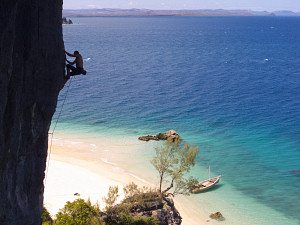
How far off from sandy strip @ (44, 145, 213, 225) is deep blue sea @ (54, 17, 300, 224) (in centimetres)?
908

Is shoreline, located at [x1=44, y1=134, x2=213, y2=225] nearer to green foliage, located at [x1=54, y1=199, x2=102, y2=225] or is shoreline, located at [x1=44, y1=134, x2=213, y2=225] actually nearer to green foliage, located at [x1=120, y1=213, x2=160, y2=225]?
green foliage, located at [x1=120, y1=213, x2=160, y2=225]

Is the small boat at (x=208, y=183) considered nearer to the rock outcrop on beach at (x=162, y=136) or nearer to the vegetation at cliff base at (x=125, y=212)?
the vegetation at cliff base at (x=125, y=212)

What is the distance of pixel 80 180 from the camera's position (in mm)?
40094

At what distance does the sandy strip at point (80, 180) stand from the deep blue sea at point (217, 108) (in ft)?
29.8

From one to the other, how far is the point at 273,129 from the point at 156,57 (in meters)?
70.8

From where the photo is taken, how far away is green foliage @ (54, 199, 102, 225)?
22.9m

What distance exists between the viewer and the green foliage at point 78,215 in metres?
22.9

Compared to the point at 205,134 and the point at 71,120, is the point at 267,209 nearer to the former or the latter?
the point at 205,134

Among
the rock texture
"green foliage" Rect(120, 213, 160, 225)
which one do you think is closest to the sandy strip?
"green foliage" Rect(120, 213, 160, 225)

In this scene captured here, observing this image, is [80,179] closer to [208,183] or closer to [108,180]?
[108,180]

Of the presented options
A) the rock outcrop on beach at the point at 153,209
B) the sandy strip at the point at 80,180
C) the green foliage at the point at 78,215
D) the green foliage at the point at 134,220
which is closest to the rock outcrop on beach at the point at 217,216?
the sandy strip at the point at 80,180

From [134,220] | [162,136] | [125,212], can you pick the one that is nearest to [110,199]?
[125,212]

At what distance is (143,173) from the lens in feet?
141

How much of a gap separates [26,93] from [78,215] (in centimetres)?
1357
